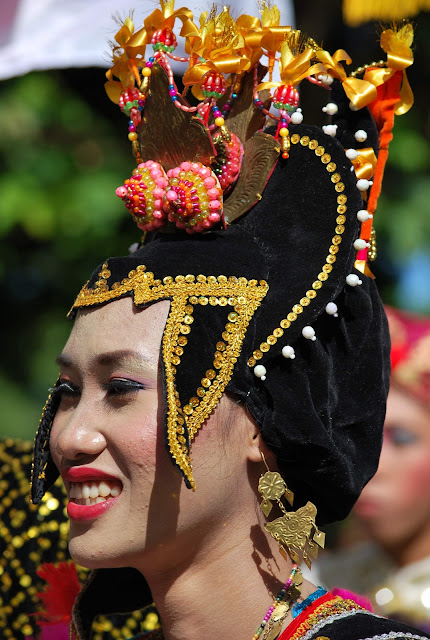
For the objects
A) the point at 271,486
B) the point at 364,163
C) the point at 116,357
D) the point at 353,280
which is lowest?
the point at 271,486

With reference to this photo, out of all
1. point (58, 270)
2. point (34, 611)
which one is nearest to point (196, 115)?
point (34, 611)

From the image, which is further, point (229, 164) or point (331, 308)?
point (229, 164)

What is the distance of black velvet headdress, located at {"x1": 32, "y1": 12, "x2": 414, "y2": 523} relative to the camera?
2.37 meters

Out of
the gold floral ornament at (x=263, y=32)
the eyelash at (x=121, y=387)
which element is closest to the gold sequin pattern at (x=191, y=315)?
the eyelash at (x=121, y=387)

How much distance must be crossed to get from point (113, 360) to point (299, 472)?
58cm

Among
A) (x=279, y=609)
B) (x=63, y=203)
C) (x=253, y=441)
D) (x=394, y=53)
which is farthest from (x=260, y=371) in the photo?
(x=63, y=203)

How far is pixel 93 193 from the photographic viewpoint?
17.9 ft

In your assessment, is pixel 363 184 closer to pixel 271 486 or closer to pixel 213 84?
pixel 213 84

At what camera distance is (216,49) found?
250cm

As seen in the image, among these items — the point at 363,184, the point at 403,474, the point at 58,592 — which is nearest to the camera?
the point at 363,184

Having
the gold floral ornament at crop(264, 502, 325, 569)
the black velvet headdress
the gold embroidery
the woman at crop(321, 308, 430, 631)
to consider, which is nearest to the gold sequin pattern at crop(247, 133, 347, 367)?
the black velvet headdress

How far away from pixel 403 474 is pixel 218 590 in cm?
243

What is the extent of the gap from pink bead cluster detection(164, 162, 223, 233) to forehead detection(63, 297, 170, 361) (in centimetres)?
26

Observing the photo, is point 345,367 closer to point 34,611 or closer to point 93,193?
point 34,611
